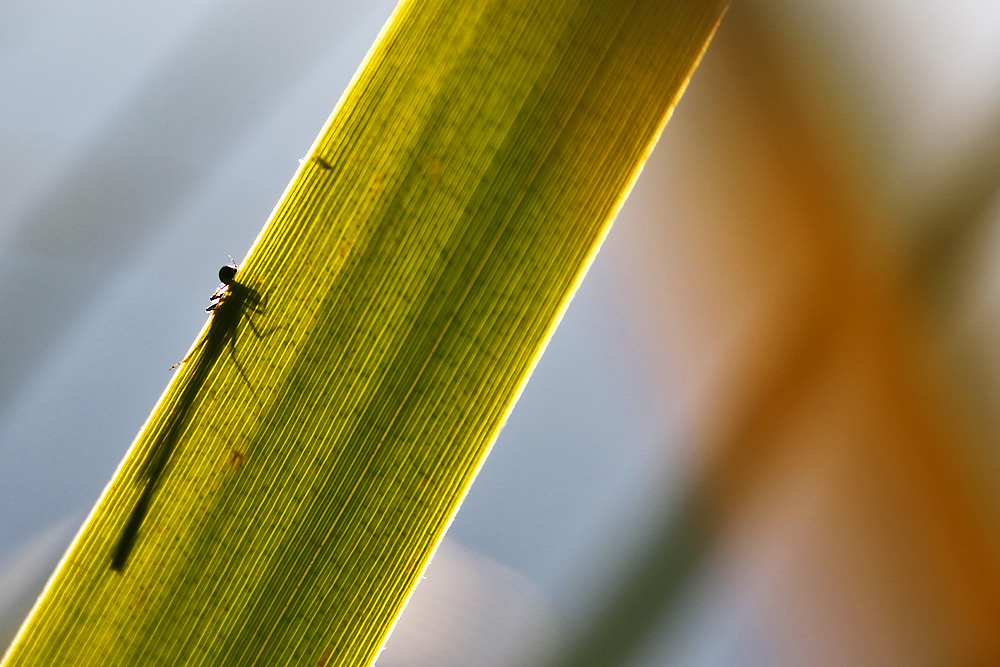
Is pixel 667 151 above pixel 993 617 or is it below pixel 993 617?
above

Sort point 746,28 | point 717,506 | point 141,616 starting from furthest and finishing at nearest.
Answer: point 717,506, point 746,28, point 141,616

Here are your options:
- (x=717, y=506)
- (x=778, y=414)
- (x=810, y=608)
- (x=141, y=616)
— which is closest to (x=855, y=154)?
(x=778, y=414)

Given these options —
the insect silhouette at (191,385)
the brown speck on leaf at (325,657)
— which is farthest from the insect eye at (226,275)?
the brown speck on leaf at (325,657)

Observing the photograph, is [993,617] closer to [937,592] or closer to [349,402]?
[937,592]

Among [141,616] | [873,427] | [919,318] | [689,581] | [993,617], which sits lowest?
[141,616]

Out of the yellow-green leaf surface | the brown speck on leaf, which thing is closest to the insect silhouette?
the yellow-green leaf surface

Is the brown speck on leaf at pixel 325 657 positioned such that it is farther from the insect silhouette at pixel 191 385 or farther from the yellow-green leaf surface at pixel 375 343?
the insect silhouette at pixel 191 385

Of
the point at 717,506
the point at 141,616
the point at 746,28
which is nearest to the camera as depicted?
the point at 141,616
